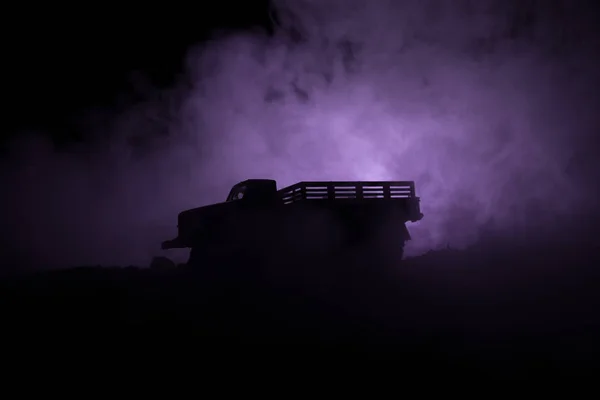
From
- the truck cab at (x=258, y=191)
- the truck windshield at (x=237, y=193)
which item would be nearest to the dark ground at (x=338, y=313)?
the truck cab at (x=258, y=191)

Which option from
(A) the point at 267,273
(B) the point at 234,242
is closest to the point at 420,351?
(A) the point at 267,273

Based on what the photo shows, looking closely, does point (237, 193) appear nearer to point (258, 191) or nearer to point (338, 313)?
point (258, 191)

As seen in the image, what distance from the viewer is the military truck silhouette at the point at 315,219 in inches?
451

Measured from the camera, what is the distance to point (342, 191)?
38.7ft

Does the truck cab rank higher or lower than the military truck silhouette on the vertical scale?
higher

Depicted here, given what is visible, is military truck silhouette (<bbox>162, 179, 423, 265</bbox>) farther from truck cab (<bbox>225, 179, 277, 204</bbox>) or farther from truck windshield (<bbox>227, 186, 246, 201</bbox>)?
truck windshield (<bbox>227, 186, 246, 201</bbox>)

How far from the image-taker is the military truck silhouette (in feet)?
37.6

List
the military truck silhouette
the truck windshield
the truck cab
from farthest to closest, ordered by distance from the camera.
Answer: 1. the truck windshield
2. the truck cab
3. the military truck silhouette

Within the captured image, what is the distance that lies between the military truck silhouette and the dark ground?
20.9 inches

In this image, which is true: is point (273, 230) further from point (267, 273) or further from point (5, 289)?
point (5, 289)

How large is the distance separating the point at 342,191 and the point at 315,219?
1.10 m

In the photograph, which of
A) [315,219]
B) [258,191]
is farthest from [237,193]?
[315,219]

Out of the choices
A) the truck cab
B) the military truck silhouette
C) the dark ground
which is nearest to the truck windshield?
the truck cab

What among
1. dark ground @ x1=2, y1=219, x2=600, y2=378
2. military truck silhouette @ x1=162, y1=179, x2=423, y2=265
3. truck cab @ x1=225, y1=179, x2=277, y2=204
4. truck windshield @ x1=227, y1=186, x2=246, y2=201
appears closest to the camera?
dark ground @ x1=2, y1=219, x2=600, y2=378
